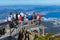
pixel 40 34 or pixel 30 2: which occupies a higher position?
pixel 30 2

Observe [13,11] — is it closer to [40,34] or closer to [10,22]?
[10,22]

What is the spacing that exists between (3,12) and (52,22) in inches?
52.9

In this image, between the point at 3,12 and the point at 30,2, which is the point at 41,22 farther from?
the point at 3,12

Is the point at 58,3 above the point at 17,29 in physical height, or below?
above

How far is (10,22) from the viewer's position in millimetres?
6406

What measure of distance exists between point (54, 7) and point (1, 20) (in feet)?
4.84

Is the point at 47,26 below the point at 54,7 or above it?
below

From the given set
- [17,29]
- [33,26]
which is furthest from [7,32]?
[33,26]

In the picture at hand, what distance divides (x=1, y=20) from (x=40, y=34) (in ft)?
3.64

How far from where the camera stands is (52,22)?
253 inches

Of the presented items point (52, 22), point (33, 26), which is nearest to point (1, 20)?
point (33, 26)

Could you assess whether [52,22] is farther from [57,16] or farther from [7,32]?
[7,32]

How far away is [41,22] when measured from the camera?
258 inches

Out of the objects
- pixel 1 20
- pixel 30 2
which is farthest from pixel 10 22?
pixel 30 2
